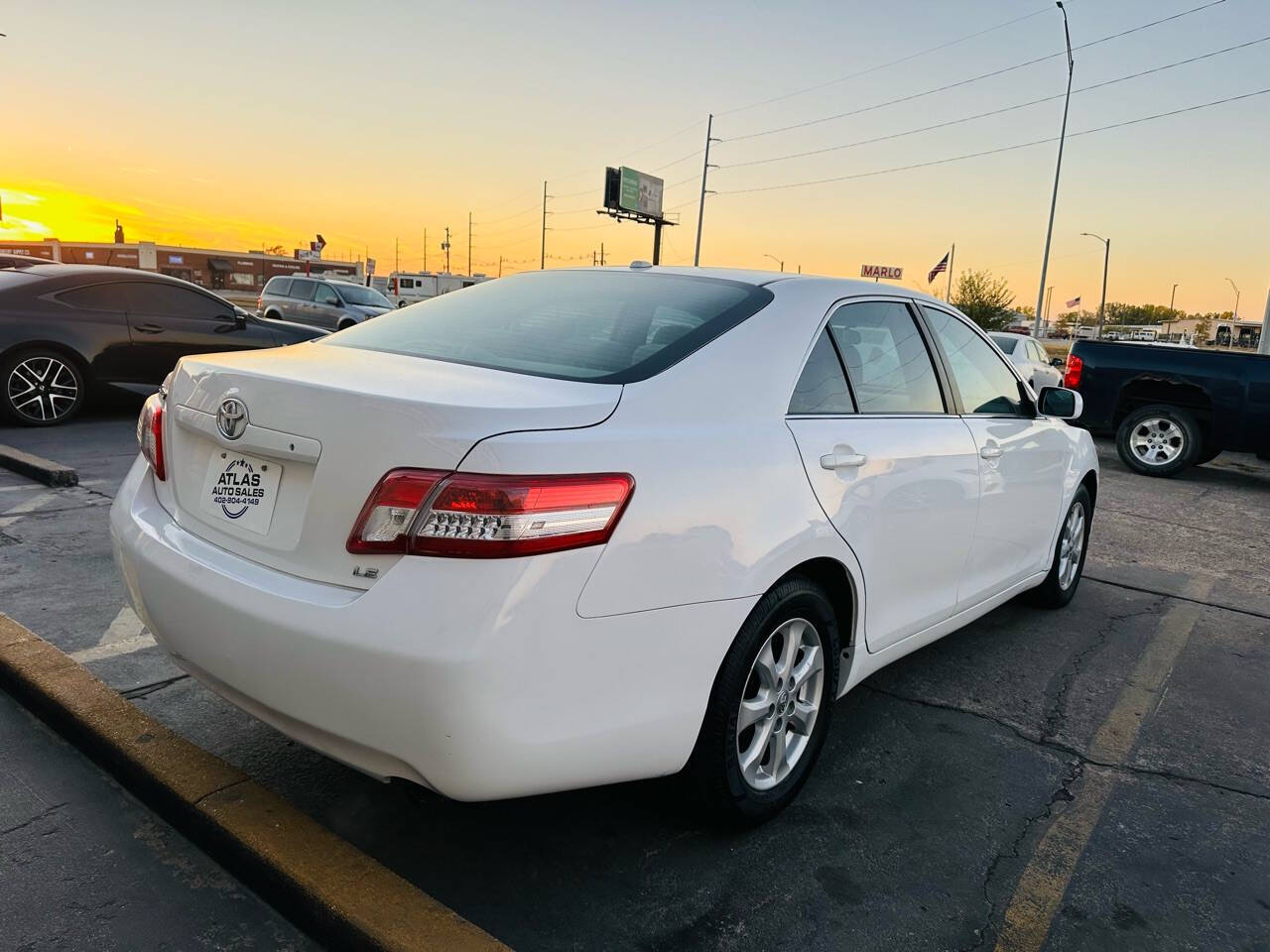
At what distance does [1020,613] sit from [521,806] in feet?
10.5

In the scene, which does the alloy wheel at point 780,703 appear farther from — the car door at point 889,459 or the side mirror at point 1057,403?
the side mirror at point 1057,403

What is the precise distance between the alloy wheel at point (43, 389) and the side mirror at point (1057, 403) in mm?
7983

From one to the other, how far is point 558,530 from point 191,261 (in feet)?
319

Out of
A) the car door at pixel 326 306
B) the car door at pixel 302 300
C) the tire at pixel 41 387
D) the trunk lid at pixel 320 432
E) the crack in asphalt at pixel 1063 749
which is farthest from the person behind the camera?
the car door at pixel 302 300

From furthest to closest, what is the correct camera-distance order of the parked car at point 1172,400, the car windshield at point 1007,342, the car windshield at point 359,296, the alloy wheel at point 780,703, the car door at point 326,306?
the car windshield at point 359,296, the car door at point 326,306, the car windshield at point 1007,342, the parked car at point 1172,400, the alloy wheel at point 780,703

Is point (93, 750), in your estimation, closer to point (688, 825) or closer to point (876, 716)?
point (688, 825)

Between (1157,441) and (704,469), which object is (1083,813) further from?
(1157,441)

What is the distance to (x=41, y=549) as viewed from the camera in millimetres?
4629

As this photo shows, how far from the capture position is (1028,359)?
14.2 meters

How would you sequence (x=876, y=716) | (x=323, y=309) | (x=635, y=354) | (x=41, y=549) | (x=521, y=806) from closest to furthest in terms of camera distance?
(x=635, y=354) < (x=521, y=806) < (x=876, y=716) < (x=41, y=549) < (x=323, y=309)

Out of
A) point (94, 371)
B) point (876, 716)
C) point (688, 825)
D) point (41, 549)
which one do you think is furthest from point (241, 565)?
point (94, 371)

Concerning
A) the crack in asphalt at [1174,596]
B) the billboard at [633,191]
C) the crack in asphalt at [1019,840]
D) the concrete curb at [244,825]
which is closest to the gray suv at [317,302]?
the crack in asphalt at [1174,596]

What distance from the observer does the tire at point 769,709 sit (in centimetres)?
237

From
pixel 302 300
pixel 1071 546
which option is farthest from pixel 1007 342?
pixel 302 300
